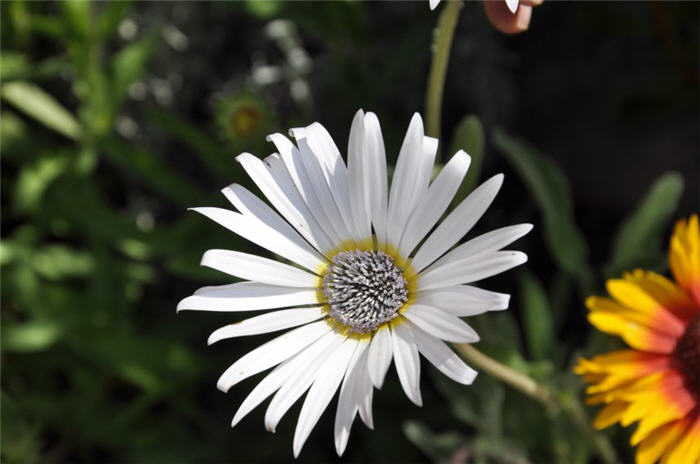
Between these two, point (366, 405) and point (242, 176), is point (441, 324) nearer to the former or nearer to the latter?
point (366, 405)

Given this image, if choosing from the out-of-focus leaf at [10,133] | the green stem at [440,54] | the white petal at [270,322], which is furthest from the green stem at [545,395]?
the out-of-focus leaf at [10,133]

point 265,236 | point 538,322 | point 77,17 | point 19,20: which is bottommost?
point 538,322

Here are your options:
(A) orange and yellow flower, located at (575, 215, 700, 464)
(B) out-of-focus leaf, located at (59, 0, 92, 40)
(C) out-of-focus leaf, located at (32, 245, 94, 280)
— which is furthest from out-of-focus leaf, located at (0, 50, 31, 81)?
(A) orange and yellow flower, located at (575, 215, 700, 464)

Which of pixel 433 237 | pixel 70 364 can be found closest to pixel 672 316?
pixel 433 237

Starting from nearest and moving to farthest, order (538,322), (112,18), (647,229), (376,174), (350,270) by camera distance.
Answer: (376,174) → (350,270) → (647,229) → (538,322) → (112,18)

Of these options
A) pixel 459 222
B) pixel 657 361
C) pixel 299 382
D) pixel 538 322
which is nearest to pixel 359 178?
pixel 459 222

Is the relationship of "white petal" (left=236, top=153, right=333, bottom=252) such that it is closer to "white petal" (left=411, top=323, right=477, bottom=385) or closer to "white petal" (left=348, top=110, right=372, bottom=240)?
"white petal" (left=348, top=110, right=372, bottom=240)
